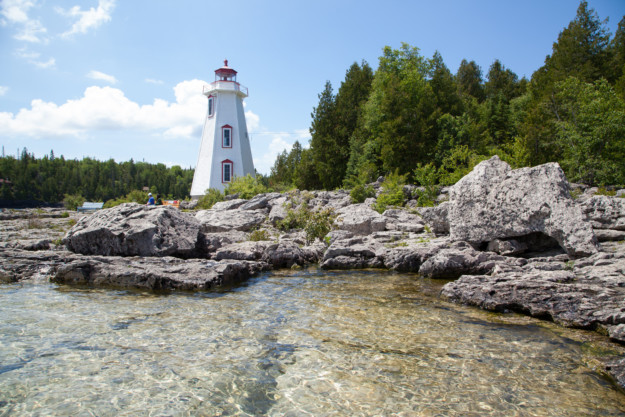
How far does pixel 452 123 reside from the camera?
1252 inches

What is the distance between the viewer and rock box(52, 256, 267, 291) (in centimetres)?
1047

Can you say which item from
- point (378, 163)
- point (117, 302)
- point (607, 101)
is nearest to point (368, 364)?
point (117, 302)

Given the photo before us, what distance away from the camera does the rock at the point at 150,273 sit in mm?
10469

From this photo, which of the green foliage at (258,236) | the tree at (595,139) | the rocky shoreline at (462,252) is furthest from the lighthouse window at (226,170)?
the tree at (595,139)

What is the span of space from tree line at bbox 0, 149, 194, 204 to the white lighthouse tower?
3013 centimetres

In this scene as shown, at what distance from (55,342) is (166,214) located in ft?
28.3

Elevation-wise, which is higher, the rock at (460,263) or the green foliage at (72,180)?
the green foliage at (72,180)

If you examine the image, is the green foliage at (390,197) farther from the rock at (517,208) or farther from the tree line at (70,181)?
the tree line at (70,181)

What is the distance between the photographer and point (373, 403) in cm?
451

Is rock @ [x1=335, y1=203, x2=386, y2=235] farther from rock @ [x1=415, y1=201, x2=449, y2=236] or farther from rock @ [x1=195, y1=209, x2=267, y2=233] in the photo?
rock @ [x1=195, y1=209, x2=267, y2=233]

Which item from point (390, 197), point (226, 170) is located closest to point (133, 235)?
point (390, 197)

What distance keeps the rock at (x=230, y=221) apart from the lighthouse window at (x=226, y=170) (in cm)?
2027

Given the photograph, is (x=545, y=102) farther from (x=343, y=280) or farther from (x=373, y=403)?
(x=373, y=403)

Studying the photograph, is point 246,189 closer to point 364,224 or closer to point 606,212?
point 364,224
